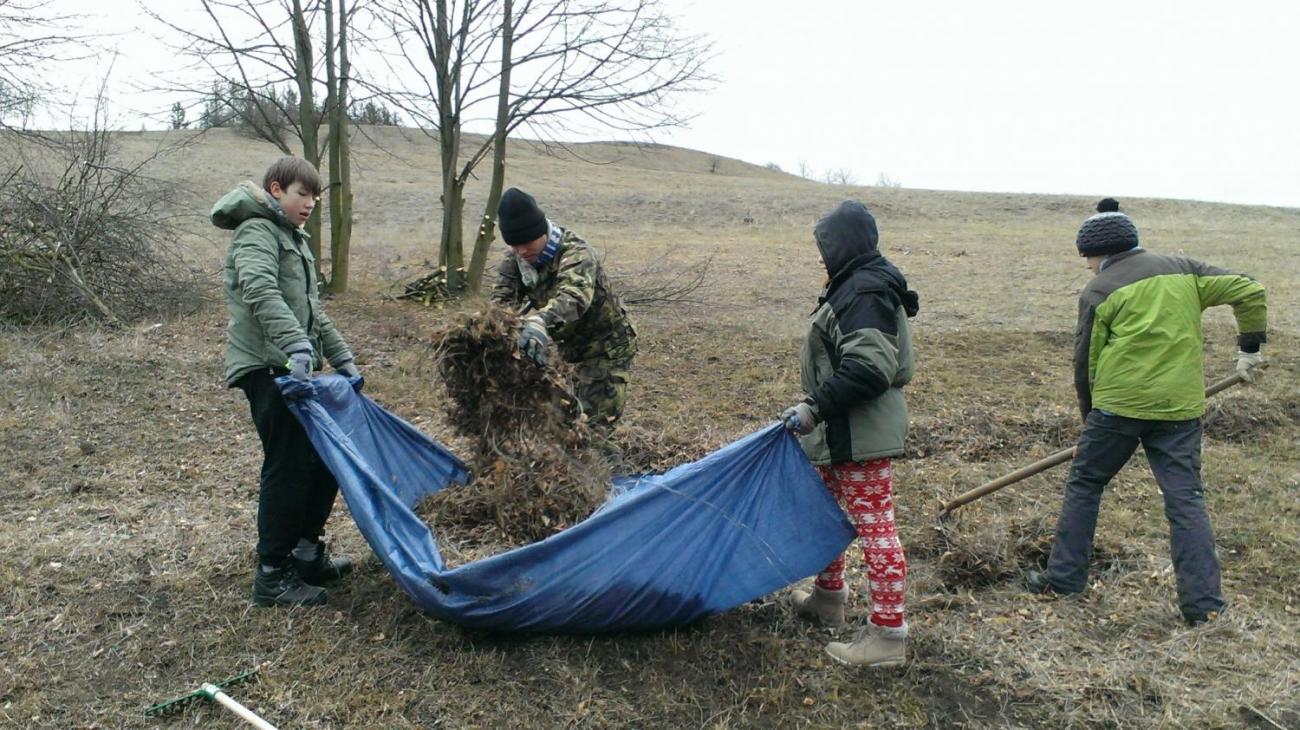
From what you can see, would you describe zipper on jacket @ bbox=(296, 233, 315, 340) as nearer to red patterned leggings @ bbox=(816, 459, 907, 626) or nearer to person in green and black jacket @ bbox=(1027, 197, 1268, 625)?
red patterned leggings @ bbox=(816, 459, 907, 626)

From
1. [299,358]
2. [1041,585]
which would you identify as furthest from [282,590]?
[1041,585]

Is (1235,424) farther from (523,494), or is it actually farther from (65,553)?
(65,553)

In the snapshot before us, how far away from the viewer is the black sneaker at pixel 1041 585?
3453mm

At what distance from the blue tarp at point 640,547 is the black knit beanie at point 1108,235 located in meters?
1.49

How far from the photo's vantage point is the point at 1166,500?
327 cm

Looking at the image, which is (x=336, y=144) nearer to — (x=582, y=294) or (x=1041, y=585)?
(x=582, y=294)

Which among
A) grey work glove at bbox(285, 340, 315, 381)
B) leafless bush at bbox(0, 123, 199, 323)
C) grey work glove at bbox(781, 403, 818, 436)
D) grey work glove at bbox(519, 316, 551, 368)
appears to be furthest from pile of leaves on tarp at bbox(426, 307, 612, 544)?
leafless bush at bbox(0, 123, 199, 323)

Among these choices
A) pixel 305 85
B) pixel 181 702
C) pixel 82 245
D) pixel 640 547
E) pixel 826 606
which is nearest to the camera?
pixel 181 702

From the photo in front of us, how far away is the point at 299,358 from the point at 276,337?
0.34 feet

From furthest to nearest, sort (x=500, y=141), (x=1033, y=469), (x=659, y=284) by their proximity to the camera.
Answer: (x=659, y=284)
(x=500, y=141)
(x=1033, y=469)

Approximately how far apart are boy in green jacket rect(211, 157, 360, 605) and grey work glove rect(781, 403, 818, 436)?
1626mm

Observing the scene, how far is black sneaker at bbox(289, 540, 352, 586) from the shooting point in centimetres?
332

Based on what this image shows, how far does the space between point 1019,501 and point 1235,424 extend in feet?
7.08

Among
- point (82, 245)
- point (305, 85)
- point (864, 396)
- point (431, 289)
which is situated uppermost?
point (305, 85)
